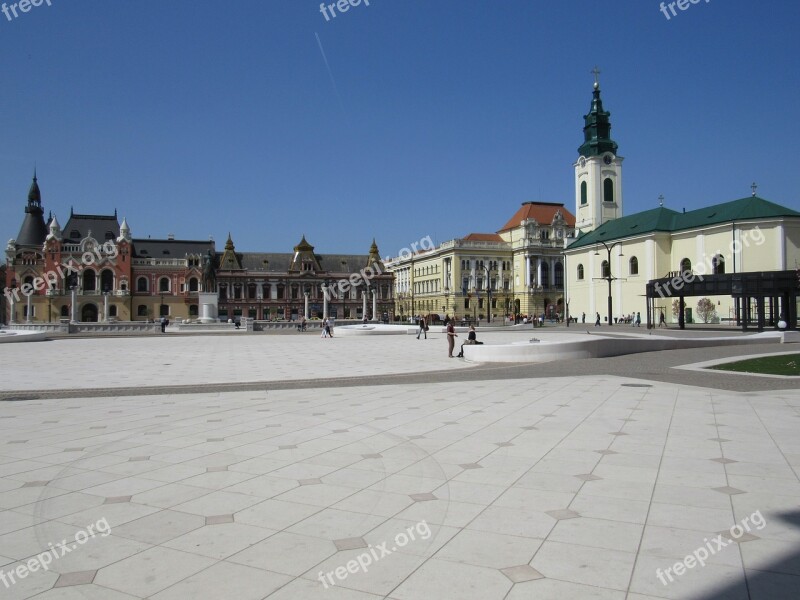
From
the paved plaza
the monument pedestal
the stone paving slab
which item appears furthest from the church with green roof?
the monument pedestal

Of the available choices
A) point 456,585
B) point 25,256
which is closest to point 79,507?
point 456,585

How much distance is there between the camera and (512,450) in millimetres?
8219

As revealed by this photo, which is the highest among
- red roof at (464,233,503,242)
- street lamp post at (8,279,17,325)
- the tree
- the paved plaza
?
red roof at (464,233,503,242)

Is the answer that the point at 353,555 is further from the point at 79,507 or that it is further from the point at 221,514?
the point at 79,507

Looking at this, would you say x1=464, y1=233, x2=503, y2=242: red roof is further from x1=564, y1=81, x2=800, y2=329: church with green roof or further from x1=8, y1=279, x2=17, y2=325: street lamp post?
x1=8, y1=279, x2=17, y2=325: street lamp post

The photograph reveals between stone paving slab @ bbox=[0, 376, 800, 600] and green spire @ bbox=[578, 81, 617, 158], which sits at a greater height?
green spire @ bbox=[578, 81, 617, 158]

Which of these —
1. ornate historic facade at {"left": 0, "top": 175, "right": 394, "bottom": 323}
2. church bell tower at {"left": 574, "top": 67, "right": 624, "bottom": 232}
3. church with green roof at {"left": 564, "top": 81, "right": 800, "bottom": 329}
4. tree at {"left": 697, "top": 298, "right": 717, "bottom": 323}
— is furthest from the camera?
church bell tower at {"left": 574, "top": 67, "right": 624, "bottom": 232}

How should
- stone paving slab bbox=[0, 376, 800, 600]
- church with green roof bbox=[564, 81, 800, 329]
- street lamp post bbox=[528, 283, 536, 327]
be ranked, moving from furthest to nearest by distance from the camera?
street lamp post bbox=[528, 283, 536, 327] → church with green roof bbox=[564, 81, 800, 329] → stone paving slab bbox=[0, 376, 800, 600]

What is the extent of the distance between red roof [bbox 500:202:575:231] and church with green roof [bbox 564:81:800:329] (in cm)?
811

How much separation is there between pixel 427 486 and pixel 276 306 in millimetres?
107642

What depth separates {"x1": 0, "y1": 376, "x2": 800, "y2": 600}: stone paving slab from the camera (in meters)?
4.28

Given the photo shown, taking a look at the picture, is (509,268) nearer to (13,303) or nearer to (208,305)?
(208,305)

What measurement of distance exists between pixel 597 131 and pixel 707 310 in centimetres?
4386

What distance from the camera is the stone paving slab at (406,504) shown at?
4281 mm
